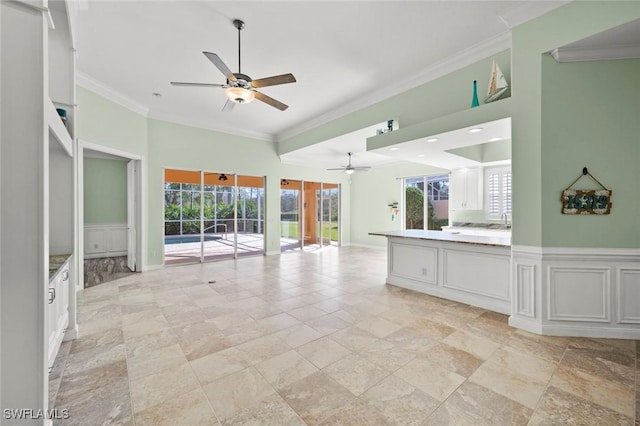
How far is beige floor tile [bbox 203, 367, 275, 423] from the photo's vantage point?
6.07 feet

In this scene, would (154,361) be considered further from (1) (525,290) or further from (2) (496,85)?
(2) (496,85)

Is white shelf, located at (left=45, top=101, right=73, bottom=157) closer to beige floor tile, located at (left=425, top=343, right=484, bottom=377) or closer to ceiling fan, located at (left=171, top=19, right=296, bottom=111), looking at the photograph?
ceiling fan, located at (left=171, top=19, right=296, bottom=111)

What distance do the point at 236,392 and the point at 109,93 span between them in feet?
18.1

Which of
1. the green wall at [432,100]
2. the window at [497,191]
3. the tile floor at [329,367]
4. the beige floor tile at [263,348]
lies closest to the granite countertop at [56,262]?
the tile floor at [329,367]

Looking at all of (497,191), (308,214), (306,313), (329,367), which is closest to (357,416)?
(329,367)

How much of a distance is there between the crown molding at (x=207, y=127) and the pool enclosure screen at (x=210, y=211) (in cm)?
113

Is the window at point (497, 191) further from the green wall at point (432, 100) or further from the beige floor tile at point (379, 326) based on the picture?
the beige floor tile at point (379, 326)

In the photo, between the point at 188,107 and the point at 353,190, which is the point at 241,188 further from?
the point at 353,190

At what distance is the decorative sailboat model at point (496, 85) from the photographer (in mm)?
3254

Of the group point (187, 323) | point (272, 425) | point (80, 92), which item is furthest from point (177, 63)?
point (272, 425)

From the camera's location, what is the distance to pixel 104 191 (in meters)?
7.46

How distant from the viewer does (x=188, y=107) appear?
5.84m

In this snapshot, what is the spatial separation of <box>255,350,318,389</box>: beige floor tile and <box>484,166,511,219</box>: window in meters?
6.13

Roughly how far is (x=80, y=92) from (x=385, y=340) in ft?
19.1
